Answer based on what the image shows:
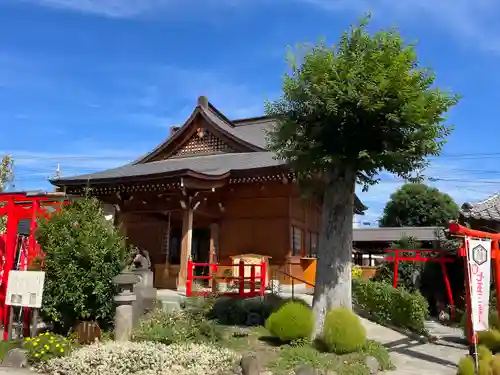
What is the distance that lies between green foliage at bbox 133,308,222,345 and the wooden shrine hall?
4948 mm

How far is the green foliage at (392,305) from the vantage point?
40.7 feet

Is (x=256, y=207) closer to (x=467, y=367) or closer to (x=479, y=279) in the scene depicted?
(x=479, y=279)

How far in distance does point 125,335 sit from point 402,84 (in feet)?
23.2

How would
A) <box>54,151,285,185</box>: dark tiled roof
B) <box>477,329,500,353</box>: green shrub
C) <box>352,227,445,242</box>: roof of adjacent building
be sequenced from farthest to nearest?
<box>352,227,445,242</box>: roof of adjacent building
<box>54,151,285,185</box>: dark tiled roof
<box>477,329,500,353</box>: green shrub

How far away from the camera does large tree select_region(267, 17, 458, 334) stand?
865 centimetres

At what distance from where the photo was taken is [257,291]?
13219 mm

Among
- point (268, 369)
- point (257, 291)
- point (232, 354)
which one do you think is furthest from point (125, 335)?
point (257, 291)

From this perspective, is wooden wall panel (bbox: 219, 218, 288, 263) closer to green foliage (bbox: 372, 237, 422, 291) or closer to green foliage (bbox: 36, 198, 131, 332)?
green foliage (bbox: 372, 237, 422, 291)

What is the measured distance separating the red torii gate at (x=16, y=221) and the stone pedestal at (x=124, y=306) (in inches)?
80.4

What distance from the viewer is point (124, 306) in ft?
30.4

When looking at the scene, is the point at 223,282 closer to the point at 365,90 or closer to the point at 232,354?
the point at 232,354

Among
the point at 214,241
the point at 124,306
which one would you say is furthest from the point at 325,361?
the point at 214,241

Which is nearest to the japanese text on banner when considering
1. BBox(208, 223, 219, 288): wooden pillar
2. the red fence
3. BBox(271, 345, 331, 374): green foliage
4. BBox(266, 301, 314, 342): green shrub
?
BBox(271, 345, 331, 374): green foliage

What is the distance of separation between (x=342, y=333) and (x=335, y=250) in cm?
174
